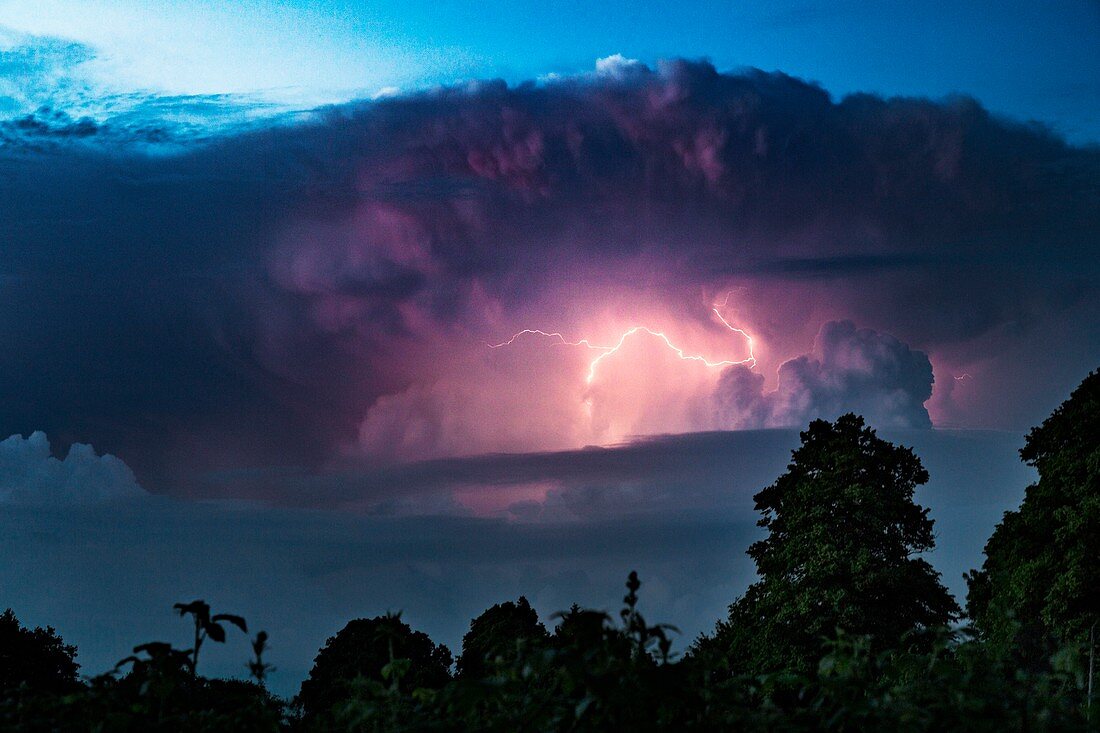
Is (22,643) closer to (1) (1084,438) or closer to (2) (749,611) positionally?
(2) (749,611)

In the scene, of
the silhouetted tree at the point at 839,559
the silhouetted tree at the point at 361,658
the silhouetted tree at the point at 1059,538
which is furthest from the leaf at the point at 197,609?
the silhouetted tree at the point at 361,658

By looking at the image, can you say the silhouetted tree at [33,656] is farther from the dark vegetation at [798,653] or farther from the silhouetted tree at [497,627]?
the silhouetted tree at [497,627]

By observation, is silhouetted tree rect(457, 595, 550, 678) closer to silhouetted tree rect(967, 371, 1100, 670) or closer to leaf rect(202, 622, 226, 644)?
silhouetted tree rect(967, 371, 1100, 670)

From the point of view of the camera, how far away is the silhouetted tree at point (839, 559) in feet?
123

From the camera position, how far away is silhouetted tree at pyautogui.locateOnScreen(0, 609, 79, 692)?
A: 43.7m

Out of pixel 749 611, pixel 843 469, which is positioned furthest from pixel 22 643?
pixel 843 469

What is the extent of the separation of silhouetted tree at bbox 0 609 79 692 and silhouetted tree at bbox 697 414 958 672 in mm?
26065

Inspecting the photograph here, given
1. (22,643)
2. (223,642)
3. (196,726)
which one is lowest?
(196,726)

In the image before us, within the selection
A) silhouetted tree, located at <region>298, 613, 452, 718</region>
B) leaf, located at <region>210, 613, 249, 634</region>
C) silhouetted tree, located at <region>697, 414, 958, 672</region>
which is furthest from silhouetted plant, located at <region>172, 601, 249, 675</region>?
silhouetted tree, located at <region>298, 613, 452, 718</region>

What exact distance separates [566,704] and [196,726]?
2014 mm

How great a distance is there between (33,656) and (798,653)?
29770mm

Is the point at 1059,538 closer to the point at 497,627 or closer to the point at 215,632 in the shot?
the point at 497,627

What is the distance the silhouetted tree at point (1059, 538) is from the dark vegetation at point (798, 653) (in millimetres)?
64

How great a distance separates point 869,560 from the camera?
37.5 meters
